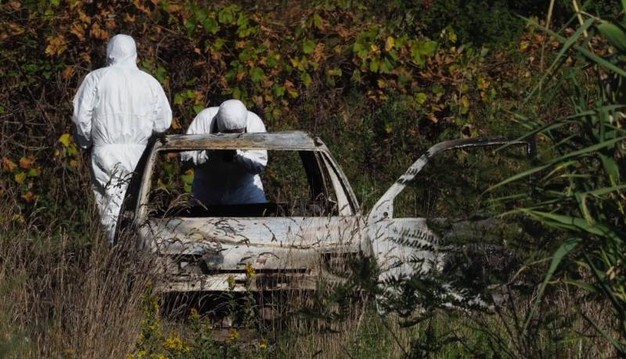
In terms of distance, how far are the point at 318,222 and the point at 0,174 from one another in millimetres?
5766

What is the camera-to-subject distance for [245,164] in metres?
10.4

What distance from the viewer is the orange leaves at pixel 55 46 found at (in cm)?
1350

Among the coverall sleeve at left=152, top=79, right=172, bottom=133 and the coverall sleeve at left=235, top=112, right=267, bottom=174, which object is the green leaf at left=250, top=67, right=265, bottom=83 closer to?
the coverall sleeve at left=152, top=79, right=172, bottom=133

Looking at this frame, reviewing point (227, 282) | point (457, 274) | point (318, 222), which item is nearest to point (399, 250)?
point (318, 222)

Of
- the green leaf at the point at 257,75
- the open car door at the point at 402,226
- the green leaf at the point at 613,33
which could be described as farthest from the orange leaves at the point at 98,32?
the green leaf at the point at 613,33

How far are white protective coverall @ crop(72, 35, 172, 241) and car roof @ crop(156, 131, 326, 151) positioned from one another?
1967mm

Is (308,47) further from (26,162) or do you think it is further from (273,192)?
(26,162)

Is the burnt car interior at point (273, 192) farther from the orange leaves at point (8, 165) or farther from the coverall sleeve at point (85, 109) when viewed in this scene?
the orange leaves at point (8, 165)

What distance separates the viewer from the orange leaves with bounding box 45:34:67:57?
13501mm

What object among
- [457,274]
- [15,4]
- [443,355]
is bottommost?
[443,355]

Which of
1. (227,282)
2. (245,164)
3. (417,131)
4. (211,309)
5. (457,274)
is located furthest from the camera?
(417,131)

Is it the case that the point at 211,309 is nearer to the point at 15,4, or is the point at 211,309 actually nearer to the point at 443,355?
the point at 443,355

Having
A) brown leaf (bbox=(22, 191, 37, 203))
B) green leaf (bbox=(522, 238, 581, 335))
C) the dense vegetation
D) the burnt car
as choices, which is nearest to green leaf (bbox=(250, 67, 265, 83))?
the dense vegetation

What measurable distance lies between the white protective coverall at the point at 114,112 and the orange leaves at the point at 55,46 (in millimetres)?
2273
